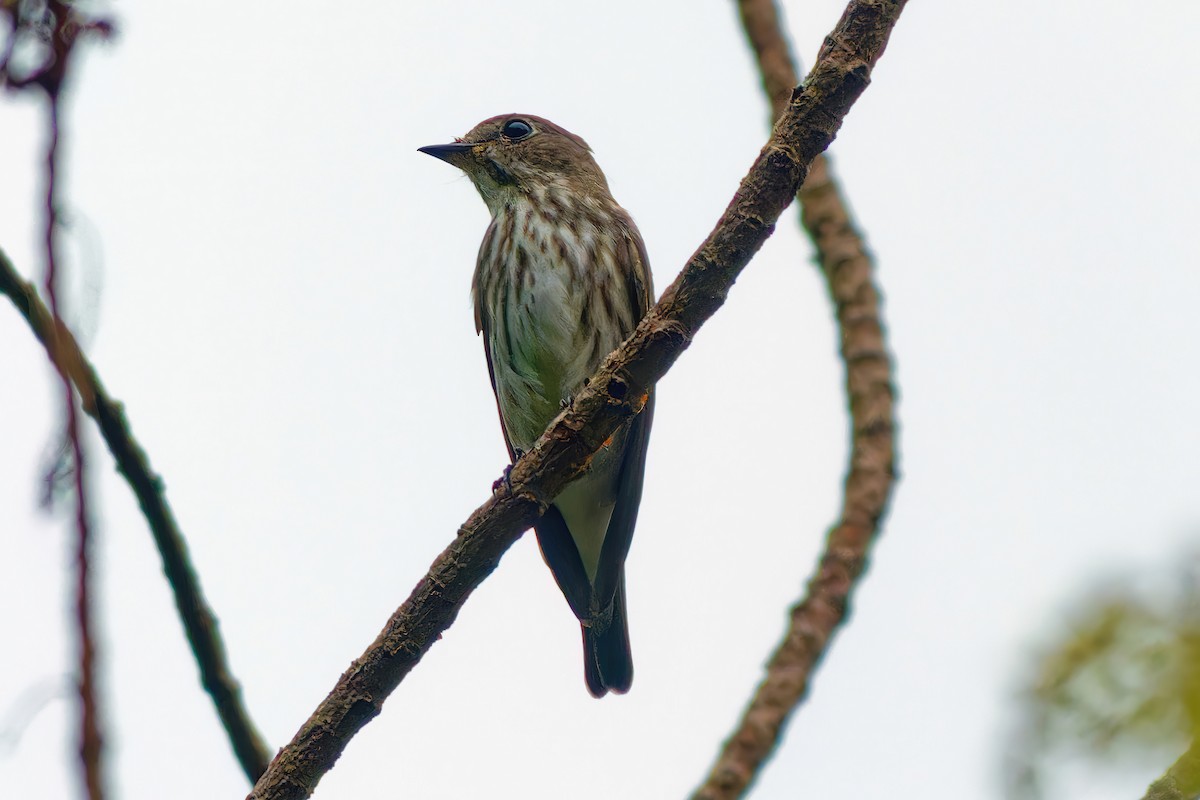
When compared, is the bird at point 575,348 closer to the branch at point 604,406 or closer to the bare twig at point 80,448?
the branch at point 604,406

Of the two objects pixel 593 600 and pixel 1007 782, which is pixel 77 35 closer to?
pixel 1007 782

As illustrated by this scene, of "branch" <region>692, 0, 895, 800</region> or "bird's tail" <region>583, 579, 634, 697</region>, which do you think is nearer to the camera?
"branch" <region>692, 0, 895, 800</region>

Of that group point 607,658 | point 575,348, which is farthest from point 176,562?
point 607,658

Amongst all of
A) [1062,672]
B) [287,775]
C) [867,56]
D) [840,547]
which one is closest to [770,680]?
[840,547]

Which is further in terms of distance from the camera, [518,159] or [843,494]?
[518,159]

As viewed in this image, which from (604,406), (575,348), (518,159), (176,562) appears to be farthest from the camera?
(518,159)

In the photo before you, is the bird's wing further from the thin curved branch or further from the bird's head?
Answer: the thin curved branch

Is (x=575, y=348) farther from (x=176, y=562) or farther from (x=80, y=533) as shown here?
(x=80, y=533)

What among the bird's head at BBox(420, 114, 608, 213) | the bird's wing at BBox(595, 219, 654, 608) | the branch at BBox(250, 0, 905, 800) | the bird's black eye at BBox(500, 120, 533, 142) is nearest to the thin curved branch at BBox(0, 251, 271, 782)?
the branch at BBox(250, 0, 905, 800)
